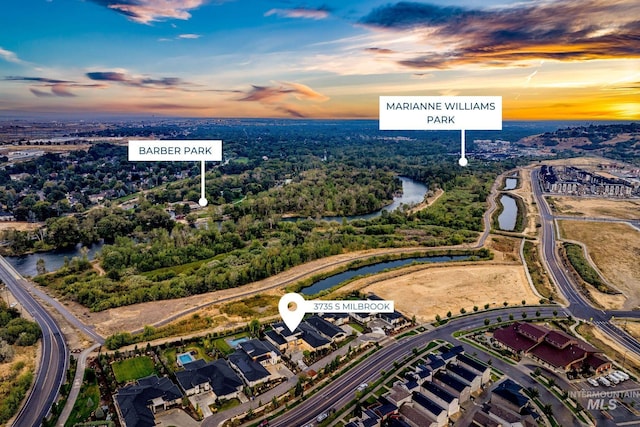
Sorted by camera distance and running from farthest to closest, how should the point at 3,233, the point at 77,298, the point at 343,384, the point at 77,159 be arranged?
the point at 77,159 < the point at 3,233 < the point at 77,298 < the point at 343,384

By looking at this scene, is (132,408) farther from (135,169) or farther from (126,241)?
(135,169)

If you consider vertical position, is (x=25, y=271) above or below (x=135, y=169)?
below

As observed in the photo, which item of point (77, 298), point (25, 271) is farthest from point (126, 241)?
point (77, 298)

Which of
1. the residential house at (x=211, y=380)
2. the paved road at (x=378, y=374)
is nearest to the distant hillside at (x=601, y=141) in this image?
the paved road at (x=378, y=374)

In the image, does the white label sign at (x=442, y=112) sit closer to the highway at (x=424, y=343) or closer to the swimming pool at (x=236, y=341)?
the highway at (x=424, y=343)

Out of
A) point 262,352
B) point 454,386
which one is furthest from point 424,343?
point 262,352
